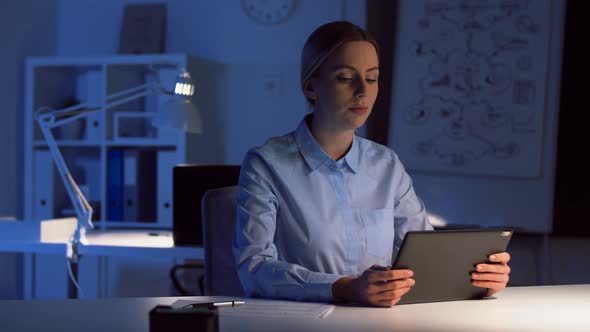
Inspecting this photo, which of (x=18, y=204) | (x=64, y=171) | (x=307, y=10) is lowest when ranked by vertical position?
(x=18, y=204)

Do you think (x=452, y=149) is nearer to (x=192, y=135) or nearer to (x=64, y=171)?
(x=192, y=135)

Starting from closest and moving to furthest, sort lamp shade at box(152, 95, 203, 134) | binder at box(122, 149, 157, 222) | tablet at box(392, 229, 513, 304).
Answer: tablet at box(392, 229, 513, 304), lamp shade at box(152, 95, 203, 134), binder at box(122, 149, 157, 222)

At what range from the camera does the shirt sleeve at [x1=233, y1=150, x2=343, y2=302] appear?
1.57m

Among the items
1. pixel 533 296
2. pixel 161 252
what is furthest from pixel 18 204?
pixel 533 296

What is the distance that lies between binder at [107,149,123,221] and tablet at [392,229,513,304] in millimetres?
2874

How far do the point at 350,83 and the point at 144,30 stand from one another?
2.99 m

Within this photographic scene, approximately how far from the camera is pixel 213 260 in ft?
6.57

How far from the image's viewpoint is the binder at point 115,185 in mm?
4160

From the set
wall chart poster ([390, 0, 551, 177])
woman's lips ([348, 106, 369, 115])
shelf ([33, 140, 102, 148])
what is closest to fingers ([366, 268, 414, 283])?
woman's lips ([348, 106, 369, 115])

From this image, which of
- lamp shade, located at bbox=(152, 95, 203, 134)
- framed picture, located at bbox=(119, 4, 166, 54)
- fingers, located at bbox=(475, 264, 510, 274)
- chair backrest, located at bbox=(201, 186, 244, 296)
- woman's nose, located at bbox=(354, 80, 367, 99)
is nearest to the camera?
fingers, located at bbox=(475, 264, 510, 274)

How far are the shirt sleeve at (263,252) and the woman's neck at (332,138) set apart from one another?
15 cm

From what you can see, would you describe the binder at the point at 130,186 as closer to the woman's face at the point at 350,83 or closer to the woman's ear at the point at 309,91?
the woman's ear at the point at 309,91

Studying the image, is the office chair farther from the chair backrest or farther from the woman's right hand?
the woman's right hand

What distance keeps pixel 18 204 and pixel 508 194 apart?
2797 mm
